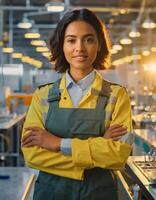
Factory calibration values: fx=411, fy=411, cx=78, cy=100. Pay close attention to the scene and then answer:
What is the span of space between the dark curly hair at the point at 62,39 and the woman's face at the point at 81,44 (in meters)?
0.02

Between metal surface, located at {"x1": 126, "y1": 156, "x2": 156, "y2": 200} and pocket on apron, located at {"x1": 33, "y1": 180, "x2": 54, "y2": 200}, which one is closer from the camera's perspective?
pocket on apron, located at {"x1": 33, "y1": 180, "x2": 54, "y2": 200}

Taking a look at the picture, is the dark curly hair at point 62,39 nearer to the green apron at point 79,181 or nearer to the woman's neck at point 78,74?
the woman's neck at point 78,74

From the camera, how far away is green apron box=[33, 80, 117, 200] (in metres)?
1.41

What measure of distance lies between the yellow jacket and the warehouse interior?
27 cm

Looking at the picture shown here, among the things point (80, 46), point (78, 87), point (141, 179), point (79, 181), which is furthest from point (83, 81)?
point (141, 179)

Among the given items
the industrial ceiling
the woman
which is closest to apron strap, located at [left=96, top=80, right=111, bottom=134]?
the woman

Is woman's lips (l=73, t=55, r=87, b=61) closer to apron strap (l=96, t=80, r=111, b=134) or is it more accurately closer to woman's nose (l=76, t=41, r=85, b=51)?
woman's nose (l=76, t=41, r=85, b=51)

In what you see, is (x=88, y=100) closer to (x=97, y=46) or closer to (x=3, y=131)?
(x=97, y=46)

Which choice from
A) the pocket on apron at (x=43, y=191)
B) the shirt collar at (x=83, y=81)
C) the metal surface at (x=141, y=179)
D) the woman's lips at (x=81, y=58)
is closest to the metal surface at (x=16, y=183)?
the pocket on apron at (x=43, y=191)

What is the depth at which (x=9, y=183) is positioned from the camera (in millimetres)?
2246

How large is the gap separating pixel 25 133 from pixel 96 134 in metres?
0.26

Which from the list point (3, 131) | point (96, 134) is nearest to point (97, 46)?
point (96, 134)

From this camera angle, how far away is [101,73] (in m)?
1.84

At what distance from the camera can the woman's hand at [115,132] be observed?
1.43 meters
